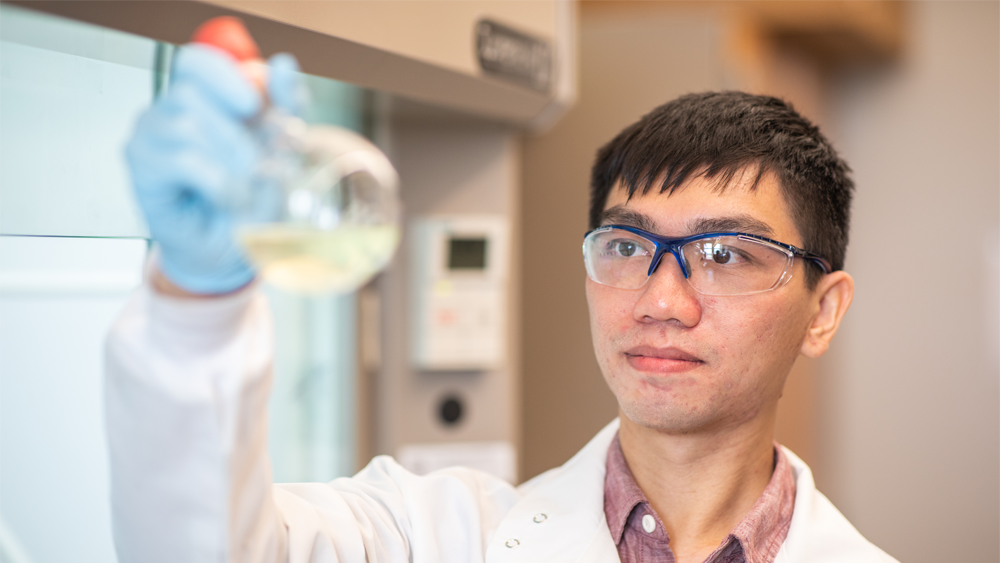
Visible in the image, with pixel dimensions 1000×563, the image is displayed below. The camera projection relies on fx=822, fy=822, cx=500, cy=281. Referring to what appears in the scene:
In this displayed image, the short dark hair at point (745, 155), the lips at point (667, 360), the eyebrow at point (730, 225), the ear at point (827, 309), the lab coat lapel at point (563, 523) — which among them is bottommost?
the lab coat lapel at point (563, 523)

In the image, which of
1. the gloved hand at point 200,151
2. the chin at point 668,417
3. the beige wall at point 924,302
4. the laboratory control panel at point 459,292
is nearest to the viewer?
the gloved hand at point 200,151

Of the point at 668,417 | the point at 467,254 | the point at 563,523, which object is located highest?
the point at 467,254

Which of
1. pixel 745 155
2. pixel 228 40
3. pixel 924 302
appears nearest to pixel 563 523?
pixel 745 155

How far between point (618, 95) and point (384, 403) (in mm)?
1023

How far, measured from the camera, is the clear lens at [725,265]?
45.1 inches

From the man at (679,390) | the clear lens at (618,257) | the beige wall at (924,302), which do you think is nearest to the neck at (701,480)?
the man at (679,390)

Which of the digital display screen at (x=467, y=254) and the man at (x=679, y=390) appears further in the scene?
the digital display screen at (x=467, y=254)

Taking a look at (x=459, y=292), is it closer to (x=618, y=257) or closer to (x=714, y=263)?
(x=618, y=257)

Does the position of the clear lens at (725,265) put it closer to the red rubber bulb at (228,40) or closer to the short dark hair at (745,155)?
the short dark hair at (745,155)

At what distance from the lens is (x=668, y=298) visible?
44.5 inches

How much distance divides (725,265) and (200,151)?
2.44 ft

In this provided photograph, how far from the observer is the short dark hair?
1.20 meters

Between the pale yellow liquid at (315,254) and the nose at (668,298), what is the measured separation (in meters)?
0.51

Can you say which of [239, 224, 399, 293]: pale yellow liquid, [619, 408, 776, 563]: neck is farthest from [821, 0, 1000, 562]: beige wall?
[239, 224, 399, 293]: pale yellow liquid
